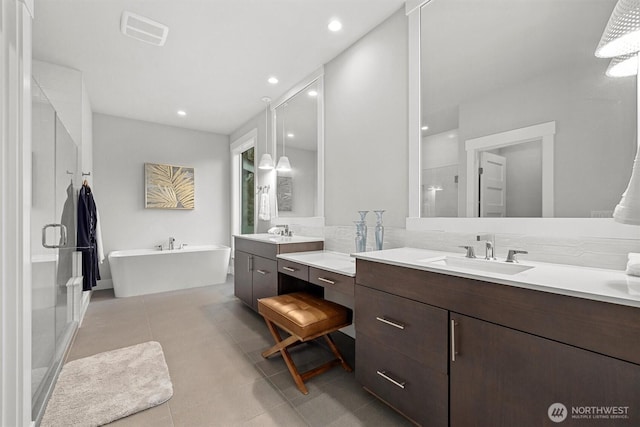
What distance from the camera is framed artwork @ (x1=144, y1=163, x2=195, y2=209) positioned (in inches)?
184

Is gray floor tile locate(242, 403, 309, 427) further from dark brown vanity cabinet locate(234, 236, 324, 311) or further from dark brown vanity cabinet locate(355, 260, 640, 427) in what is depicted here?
dark brown vanity cabinet locate(234, 236, 324, 311)

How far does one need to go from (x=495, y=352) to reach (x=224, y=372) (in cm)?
179

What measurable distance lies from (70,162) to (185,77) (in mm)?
1511

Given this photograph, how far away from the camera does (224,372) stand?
198 cm

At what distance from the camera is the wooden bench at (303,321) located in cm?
174

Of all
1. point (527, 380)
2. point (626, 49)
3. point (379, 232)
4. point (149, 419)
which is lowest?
point (149, 419)

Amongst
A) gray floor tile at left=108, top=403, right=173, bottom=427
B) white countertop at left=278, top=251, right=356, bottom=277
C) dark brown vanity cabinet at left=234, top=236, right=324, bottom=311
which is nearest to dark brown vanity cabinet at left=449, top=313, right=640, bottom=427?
white countertop at left=278, top=251, right=356, bottom=277

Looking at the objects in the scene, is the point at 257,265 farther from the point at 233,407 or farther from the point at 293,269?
the point at 233,407

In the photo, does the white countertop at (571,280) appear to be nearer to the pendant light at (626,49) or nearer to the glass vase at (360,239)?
the pendant light at (626,49)

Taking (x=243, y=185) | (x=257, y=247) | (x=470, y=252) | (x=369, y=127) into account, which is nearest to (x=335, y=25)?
(x=369, y=127)

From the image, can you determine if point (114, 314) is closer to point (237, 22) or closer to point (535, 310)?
point (237, 22)

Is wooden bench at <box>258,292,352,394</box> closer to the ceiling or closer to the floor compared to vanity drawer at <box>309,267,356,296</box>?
closer to the floor

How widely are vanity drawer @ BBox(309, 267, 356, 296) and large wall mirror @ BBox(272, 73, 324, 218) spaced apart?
0.97 metres

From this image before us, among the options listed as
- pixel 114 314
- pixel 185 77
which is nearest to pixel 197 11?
pixel 185 77
